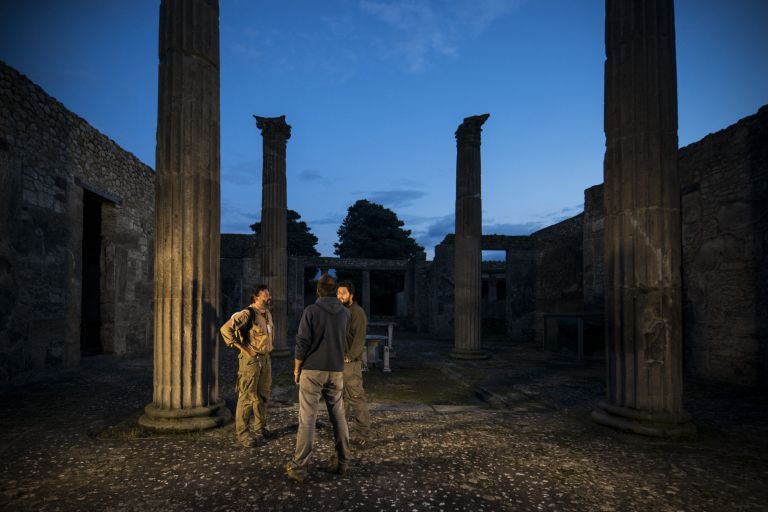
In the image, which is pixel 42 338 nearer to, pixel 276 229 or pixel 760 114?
pixel 276 229

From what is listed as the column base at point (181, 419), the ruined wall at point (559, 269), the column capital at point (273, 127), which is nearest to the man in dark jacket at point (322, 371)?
the column base at point (181, 419)

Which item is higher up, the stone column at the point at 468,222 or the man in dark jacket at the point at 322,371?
the stone column at the point at 468,222

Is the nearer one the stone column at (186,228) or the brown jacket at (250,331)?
the brown jacket at (250,331)

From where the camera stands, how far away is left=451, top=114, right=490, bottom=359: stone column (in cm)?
1205

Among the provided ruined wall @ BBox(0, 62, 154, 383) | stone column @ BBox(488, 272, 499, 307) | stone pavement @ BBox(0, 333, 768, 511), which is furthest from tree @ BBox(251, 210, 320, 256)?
stone pavement @ BBox(0, 333, 768, 511)

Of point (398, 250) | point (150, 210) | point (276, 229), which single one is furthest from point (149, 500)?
point (398, 250)

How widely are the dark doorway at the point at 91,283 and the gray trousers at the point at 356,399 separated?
995 centimetres

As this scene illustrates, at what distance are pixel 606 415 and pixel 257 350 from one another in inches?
156

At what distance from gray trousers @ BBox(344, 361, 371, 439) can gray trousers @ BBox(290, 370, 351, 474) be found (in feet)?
2.81

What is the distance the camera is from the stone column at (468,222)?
1205 centimetres

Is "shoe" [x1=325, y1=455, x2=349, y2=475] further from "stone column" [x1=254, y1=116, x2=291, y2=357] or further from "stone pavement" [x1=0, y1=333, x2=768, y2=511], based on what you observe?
"stone column" [x1=254, y1=116, x2=291, y2=357]

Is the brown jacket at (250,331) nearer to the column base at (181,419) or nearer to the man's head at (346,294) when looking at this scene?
the man's head at (346,294)

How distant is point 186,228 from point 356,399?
2674 millimetres

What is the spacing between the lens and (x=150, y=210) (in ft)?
42.6
